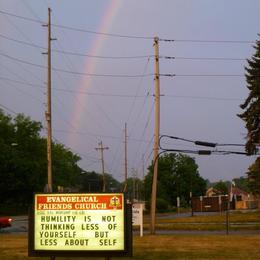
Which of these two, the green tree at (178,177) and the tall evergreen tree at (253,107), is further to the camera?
the green tree at (178,177)

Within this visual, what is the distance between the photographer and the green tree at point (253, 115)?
63.5m

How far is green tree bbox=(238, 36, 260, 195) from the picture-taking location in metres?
63.5

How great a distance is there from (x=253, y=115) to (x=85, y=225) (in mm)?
54215

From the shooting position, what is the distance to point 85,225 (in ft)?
41.6

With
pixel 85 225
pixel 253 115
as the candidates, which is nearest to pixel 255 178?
pixel 253 115

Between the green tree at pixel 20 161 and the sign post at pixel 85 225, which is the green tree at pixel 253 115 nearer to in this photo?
the green tree at pixel 20 161

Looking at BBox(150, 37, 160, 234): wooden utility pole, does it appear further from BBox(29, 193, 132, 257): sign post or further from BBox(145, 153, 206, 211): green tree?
BBox(145, 153, 206, 211): green tree

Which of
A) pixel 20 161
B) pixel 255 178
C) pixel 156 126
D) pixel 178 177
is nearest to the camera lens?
pixel 156 126

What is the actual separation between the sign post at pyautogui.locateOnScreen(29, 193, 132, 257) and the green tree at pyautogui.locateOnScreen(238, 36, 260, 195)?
5177 cm

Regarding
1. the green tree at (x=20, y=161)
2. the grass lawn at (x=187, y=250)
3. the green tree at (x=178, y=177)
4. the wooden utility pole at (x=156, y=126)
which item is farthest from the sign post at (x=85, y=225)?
the green tree at (x=178, y=177)

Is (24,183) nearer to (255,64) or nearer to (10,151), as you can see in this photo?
(10,151)

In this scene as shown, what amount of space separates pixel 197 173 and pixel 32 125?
7049 cm

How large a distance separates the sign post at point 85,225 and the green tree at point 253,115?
51.8 metres

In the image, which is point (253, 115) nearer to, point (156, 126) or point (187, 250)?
point (156, 126)
